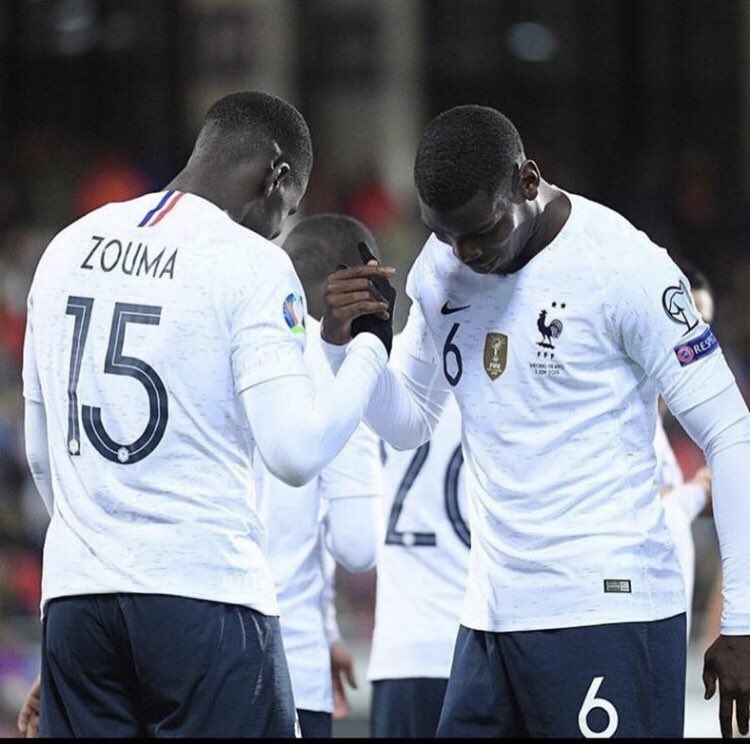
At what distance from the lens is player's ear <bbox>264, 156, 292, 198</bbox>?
3.79m

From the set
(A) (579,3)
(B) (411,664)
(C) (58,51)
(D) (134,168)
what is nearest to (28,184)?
(D) (134,168)

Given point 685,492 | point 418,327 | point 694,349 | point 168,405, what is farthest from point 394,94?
point 168,405

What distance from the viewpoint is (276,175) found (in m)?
3.80

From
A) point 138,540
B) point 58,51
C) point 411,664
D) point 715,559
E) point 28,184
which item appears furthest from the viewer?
point 58,51

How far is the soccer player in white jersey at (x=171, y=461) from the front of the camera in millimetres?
3459

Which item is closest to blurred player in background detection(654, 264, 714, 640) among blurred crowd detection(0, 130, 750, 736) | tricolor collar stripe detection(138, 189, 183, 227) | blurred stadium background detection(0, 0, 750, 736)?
tricolor collar stripe detection(138, 189, 183, 227)

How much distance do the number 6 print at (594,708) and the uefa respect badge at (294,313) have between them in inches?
39.7

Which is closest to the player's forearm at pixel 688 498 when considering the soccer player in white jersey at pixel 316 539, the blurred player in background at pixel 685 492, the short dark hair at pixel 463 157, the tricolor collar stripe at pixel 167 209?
the blurred player in background at pixel 685 492

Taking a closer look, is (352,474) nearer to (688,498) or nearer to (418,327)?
(418,327)

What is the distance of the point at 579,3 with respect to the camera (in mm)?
15945

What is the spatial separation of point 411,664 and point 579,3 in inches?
455

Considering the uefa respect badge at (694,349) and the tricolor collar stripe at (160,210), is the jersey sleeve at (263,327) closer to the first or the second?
the tricolor collar stripe at (160,210)

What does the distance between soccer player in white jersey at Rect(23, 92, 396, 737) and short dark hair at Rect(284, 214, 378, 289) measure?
1.54 m

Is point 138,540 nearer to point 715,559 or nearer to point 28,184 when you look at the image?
point 715,559
